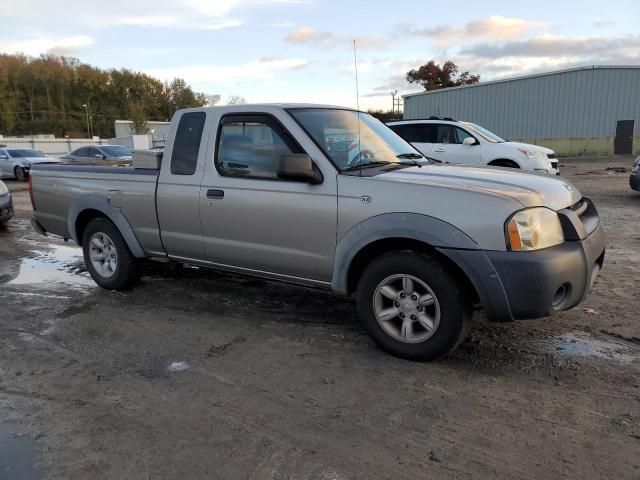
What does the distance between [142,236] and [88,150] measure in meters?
18.6

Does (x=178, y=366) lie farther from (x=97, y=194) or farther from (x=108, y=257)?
A: (x=97, y=194)

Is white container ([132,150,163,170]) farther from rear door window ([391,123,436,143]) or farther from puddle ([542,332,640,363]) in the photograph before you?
rear door window ([391,123,436,143])

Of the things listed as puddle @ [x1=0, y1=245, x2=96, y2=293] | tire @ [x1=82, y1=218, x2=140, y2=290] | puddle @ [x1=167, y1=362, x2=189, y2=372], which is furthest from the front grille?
puddle @ [x1=0, y1=245, x2=96, y2=293]

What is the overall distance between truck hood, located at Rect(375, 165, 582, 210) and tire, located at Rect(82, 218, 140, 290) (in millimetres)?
3108

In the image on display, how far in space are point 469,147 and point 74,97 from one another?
103070 mm

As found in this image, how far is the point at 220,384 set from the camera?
360 cm

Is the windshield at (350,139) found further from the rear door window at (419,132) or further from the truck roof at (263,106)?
the rear door window at (419,132)

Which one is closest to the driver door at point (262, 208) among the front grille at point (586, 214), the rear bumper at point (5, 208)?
the front grille at point (586, 214)

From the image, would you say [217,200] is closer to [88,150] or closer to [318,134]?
[318,134]

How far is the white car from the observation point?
11602 millimetres

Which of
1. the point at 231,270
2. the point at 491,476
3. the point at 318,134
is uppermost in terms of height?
the point at 318,134

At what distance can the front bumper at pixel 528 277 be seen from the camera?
3322mm

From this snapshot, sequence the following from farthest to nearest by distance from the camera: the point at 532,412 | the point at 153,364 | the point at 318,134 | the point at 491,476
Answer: the point at 318,134 < the point at 153,364 < the point at 532,412 < the point at 491,476

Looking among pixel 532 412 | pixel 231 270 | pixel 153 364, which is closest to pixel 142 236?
pixel 231 270
